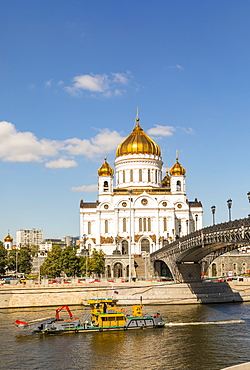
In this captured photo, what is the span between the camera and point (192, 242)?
191 feet

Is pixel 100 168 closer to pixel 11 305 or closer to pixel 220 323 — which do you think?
pixel 11 305

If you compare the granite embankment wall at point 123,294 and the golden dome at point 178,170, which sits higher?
the golden dome at point 178,170

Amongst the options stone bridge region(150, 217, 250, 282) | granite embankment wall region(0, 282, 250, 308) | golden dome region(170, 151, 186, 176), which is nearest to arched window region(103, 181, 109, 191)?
golden dome region(170, 151, 186, 176)

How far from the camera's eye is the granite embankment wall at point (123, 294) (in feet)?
199

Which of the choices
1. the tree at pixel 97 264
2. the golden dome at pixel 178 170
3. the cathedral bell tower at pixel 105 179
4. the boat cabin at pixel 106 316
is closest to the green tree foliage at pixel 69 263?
the tree at pixel 97 264

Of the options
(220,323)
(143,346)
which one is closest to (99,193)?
(220,323)

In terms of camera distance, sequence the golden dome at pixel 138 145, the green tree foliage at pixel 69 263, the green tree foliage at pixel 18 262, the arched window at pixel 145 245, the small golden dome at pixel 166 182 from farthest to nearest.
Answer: the small golden dome at pixel 166 182 < the golden dome at pixel 138 145 < the arched window at pixel 145 245 < the green tree foliage at pixel 18 262 < the green tree foliage at pixel 69 263

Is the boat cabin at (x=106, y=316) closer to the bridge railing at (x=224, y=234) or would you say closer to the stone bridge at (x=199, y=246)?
the bridge railing at (x=224, y=234)

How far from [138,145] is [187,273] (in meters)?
47.4

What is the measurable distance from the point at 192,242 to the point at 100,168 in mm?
52453

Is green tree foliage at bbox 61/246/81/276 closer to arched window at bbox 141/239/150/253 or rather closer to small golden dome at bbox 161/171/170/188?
arched window at bbox 141/239/150/253

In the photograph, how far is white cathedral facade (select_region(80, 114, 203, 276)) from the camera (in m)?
101

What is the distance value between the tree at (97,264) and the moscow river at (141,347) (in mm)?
32993

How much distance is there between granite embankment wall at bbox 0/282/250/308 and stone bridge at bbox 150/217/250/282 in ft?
10.6
